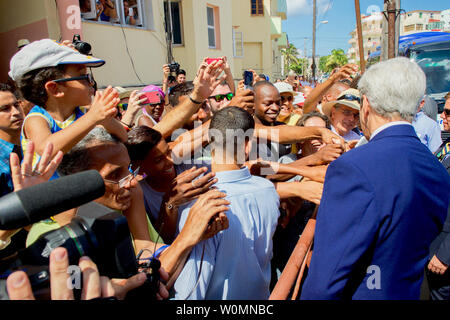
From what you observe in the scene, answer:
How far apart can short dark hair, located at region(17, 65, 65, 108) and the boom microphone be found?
1329 millimetres

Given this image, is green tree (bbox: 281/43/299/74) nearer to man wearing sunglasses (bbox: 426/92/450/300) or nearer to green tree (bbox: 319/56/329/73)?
green tree (bbox: 319/56/329/73)

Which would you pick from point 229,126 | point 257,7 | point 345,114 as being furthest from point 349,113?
point 257,7

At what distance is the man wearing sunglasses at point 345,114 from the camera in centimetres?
337

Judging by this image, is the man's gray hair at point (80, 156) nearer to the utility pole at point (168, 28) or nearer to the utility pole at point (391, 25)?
the utility pole at point (391, 25)

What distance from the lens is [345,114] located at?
11.3ft

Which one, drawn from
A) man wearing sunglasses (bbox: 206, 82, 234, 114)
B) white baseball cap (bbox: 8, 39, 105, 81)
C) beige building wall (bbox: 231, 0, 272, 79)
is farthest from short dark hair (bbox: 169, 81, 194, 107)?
beige building wall (bbox: 231, 0, 272, 79)

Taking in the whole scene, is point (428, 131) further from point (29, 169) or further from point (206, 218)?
point (29, 169)

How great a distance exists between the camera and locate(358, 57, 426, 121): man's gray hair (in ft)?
4.75

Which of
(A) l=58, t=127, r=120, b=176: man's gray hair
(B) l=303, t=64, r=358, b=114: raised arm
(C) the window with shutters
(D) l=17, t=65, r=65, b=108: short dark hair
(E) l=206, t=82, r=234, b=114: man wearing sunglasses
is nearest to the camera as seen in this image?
(A) l=58, t=127, r=120, b=176: man's gray hair

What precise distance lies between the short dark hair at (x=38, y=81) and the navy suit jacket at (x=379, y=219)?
1.62 metres

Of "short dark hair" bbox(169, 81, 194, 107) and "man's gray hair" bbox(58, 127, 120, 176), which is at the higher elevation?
"short dark hair" bbox(169, 81, 194, 107)

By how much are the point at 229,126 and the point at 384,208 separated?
1.02 m

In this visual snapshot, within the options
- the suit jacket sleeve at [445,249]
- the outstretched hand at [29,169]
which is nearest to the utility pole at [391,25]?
the suit jacket sleeve at [445,249]
